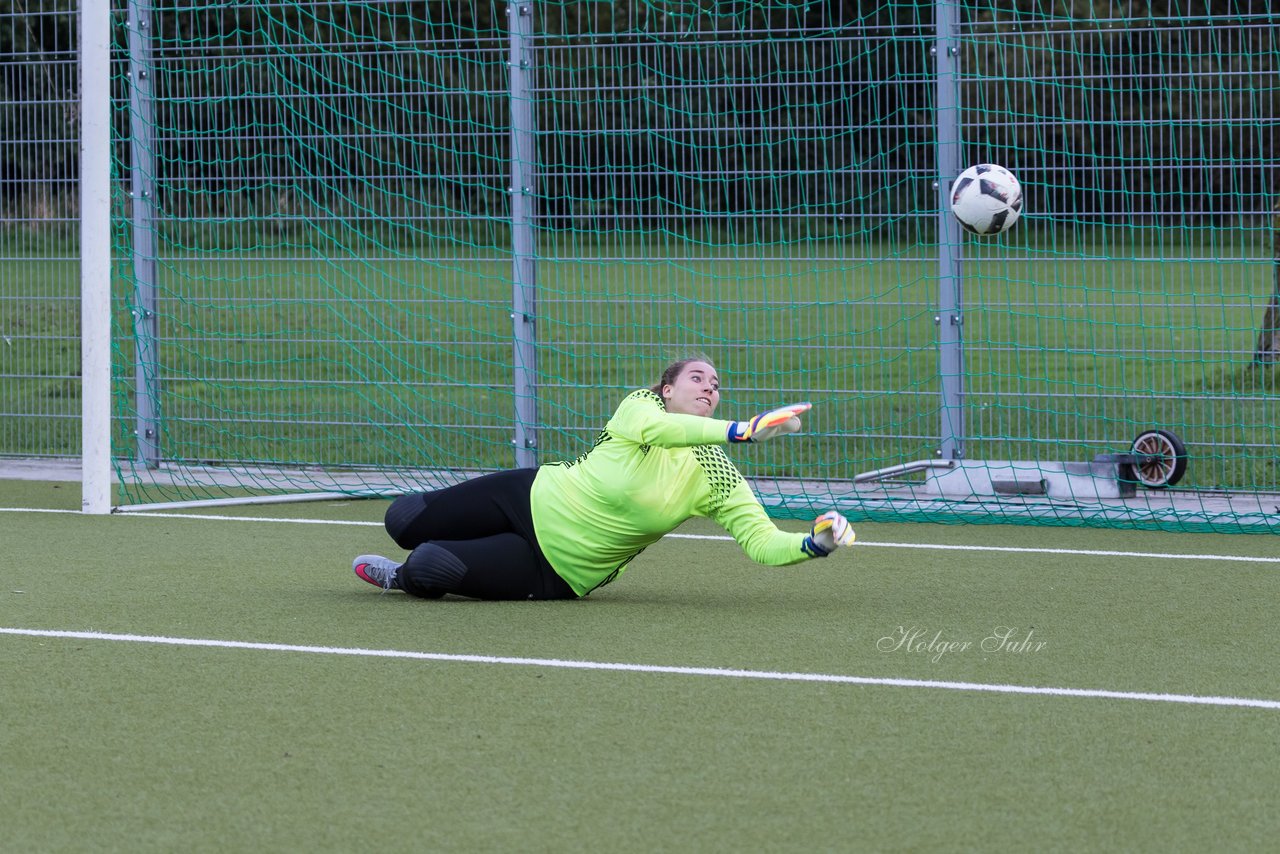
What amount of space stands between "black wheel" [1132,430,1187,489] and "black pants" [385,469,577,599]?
3942 millimetres

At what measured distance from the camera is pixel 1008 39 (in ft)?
36.6

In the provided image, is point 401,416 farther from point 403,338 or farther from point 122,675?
point 122,675

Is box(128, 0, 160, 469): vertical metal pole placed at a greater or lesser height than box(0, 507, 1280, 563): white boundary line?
greater

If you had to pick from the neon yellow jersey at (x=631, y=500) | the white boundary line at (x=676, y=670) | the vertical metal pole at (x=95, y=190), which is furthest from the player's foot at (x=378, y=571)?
the vertical metal pole at (x=95, y=190)

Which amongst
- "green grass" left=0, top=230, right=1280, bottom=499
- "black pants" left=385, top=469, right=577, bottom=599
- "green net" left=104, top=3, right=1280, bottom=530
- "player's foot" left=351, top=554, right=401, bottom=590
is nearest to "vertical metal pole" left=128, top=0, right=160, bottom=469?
"green net" left=104, top=3, right=1280, bottom=530

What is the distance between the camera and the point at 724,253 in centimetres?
1066

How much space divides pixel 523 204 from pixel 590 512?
4144 millimetres

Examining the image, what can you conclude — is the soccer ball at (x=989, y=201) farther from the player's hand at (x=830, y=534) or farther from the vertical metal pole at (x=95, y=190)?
the vertical metal pole at (x=95, y=190)

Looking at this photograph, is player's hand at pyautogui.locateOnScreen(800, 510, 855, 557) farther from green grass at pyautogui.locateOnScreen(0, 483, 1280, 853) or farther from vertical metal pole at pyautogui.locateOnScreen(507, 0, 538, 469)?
vertical metal pole at pyautogui.locateOnScreen(507, 0, 538, 469)

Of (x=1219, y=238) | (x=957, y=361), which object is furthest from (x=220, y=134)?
(x=1219, y=238)

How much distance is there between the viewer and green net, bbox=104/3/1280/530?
968 centimetres

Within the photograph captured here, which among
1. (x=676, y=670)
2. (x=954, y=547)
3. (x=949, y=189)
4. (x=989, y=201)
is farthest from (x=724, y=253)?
(x=676, y=670)

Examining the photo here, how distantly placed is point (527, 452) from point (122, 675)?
513 centimetres

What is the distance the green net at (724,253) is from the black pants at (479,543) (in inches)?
120
